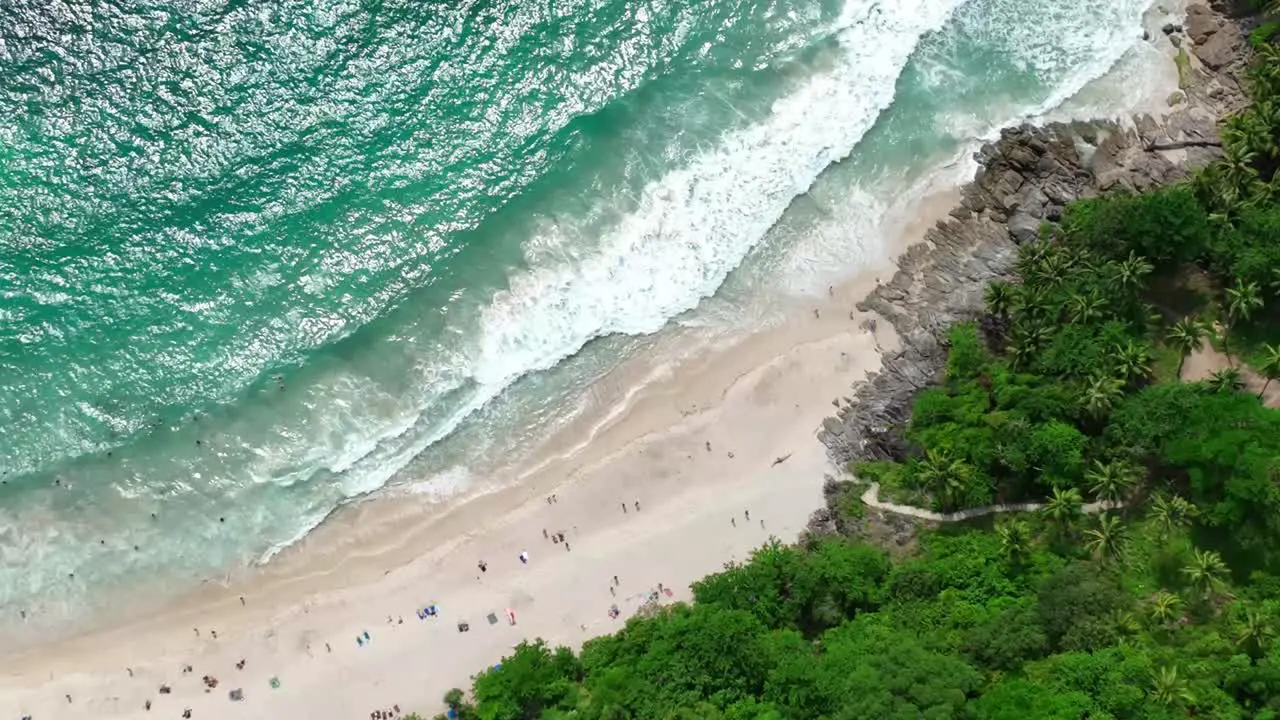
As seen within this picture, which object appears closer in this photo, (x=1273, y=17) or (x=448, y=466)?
(x=448, y=466)

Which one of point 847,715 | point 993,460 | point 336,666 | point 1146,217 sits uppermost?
point 1146,217

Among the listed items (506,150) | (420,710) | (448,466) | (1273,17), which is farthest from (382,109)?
(1273,17)

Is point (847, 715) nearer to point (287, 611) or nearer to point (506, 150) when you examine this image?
point (287, 611)

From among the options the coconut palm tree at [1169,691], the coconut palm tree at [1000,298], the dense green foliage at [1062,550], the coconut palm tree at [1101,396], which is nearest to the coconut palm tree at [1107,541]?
the dense green foliage at [1062,550]

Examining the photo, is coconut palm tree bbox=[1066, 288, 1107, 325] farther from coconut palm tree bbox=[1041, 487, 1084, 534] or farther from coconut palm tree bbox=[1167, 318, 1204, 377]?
coconut palm tree bbox=[1041, 487, 1084, 534]

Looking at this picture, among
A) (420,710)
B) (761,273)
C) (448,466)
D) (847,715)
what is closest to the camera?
(847,715)

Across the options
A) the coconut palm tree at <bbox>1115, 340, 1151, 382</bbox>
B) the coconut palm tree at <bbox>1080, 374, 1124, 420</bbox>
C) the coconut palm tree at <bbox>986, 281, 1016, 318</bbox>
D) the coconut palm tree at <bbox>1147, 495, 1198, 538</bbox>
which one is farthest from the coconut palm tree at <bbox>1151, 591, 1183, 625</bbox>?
the coconut palm tree at <bbox>986, 281, 1016, 318</bbox>
